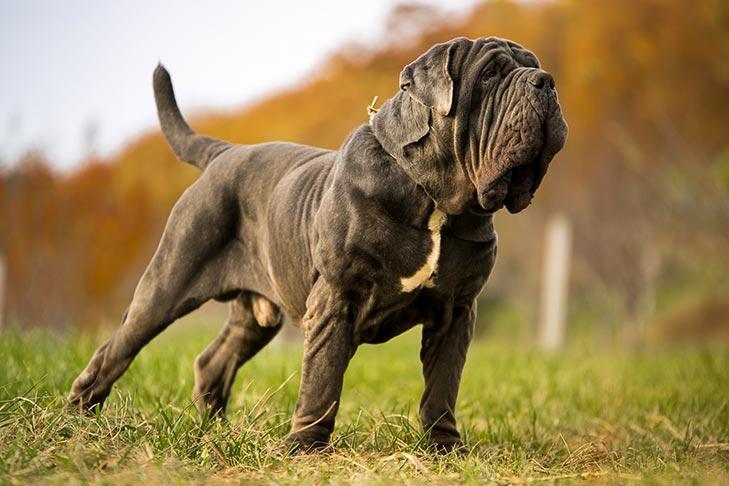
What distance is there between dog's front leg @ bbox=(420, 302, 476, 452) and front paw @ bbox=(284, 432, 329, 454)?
0.52m

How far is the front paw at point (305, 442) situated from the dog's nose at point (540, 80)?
67.0 inches

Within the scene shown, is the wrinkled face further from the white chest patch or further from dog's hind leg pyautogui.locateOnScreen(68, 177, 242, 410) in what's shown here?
dog's hind leg pyautogui.locateOnScreen(68, 177, 242, 410)

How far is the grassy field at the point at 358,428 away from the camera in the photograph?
3.57 meters

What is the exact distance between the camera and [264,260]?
15.3 feet

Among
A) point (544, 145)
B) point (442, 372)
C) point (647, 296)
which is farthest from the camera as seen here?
point (647, 296)

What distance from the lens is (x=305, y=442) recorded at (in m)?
4.03

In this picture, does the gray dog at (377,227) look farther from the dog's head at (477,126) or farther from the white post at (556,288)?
the white post at (556,288)

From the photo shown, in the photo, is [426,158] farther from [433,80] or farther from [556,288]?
[556,288]

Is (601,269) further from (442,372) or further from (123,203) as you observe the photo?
(442,372)

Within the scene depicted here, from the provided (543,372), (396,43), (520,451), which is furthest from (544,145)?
(396,43)

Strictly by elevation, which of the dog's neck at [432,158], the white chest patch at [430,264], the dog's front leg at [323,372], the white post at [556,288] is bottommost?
the white post at [556,288]

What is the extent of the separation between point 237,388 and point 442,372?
2.49 m

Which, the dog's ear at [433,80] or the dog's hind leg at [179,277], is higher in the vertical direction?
the dog's ear at [433,80]

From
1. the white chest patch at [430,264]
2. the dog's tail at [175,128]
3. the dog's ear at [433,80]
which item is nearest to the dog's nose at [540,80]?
the dog's ear at [433,80]
